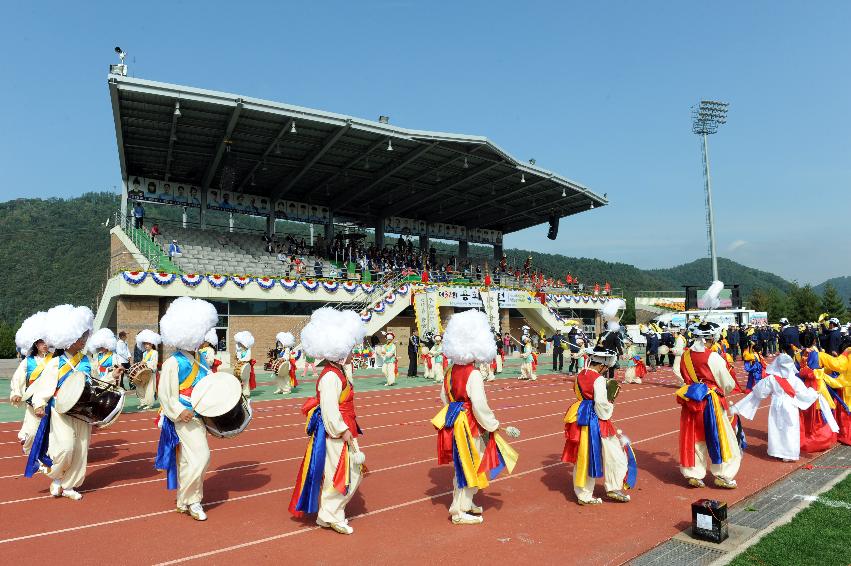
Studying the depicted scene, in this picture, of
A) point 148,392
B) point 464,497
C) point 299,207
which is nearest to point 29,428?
point 464,497

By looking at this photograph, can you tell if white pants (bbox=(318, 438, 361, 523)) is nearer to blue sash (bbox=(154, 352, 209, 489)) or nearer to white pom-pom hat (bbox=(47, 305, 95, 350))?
blue sash (bbox=(154, 352, 209, 489))

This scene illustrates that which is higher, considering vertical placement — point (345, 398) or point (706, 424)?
point (345, 398)

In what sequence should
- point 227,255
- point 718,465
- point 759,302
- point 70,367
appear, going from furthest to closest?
point 759,302
point 227,255
point 70,367
point 718,465

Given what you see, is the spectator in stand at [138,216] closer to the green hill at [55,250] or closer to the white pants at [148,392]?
the white pants at [148,392]

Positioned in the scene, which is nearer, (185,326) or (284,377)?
(185,326)

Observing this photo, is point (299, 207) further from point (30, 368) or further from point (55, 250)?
point (55, 250)

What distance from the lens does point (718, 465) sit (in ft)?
21.0

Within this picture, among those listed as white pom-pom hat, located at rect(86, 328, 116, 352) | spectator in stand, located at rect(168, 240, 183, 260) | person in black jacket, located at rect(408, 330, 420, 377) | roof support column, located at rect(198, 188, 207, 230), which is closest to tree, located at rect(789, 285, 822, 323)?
person in black jacket, located at rect(408, 330, 420, 377)

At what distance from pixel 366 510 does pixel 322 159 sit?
24.2m

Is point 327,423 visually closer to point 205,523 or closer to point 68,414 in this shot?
point 205,523

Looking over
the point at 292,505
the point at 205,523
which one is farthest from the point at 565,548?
the point at 205,523

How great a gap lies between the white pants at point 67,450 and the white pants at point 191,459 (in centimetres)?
179

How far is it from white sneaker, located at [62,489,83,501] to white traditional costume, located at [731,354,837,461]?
8.10 meters

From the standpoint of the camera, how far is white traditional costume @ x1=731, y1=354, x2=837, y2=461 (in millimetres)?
7770
